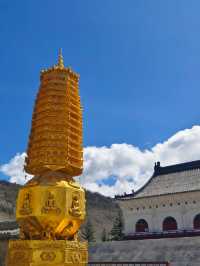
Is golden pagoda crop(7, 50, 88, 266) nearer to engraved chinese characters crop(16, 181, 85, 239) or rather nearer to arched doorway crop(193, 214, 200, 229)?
engraved chinese characters crop(16, 181, 85, 239)

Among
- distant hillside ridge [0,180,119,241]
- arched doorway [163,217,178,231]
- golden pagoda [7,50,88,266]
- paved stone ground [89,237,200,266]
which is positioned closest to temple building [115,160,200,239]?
arched doorway [163,217,178,231]

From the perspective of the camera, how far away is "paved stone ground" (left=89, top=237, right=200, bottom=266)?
24.7 meters

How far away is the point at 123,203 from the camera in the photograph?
128 ft

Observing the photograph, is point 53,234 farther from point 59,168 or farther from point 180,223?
point 180,223

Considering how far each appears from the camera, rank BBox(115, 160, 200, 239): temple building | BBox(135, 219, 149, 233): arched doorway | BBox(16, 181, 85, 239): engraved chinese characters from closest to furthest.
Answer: BBox(16, 181, 85, 239): engraved chinese characters
BBox(115, 160, 200, 239): temple building
BBox(135, 219, 149, 233): arched doorway

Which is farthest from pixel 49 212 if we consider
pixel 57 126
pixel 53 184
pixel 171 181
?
pixel 171 181

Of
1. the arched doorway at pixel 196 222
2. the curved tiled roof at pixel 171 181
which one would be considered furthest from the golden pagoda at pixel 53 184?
the curved tiled roof at pixel 171 181

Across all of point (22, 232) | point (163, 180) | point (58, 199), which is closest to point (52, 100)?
point (58, 199)

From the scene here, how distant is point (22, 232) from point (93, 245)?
1844 centimetres

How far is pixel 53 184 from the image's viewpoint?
14172mm

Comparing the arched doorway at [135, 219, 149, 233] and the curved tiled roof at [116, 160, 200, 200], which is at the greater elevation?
the curved tiled roof at [116, 160, 200, 200]

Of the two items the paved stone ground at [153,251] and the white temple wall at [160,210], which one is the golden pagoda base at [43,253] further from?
the white temple wall at [160,210]

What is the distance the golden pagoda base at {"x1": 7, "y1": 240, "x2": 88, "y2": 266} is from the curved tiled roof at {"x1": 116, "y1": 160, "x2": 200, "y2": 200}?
2393cm

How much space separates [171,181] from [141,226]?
19.1 ft
